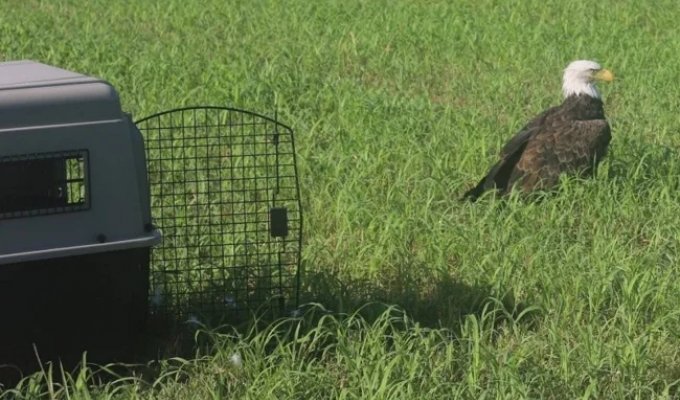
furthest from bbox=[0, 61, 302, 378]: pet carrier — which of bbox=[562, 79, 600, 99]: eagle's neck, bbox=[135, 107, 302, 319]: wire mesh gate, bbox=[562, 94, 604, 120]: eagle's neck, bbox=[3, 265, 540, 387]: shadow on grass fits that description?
bbox=[562, 79, 600, 99]: eagle's neck

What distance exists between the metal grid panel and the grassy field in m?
0.57

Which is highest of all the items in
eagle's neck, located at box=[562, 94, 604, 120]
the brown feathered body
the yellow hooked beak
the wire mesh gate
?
the yellow hooked beak

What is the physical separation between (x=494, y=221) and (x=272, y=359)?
2130mm

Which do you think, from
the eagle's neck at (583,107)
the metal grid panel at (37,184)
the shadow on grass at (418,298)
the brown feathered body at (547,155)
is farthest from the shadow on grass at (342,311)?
the eagle's neck at (583,107)

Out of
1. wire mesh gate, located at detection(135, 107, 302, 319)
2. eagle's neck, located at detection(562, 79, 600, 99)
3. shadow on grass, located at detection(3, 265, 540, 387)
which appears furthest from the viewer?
eagle's neck, located at detection(562, 79, 600, 99)

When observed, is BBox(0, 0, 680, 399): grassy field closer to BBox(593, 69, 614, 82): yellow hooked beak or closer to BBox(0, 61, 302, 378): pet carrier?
BBox(0, 61, 302, 378): pet carrier

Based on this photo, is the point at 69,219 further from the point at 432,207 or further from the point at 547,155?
the point at 547,155

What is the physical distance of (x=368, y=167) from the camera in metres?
7.29

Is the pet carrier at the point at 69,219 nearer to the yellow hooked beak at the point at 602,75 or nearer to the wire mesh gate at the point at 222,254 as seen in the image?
the wire mesh gate at the point at 222,254

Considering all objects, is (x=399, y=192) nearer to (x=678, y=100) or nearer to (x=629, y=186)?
(x=629, y=186)

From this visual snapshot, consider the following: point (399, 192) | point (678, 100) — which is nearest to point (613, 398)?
point (399, 192)

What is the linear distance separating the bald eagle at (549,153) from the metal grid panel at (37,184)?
2.96 m

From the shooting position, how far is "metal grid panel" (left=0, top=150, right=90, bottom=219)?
424cm

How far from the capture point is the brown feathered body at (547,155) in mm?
6965
